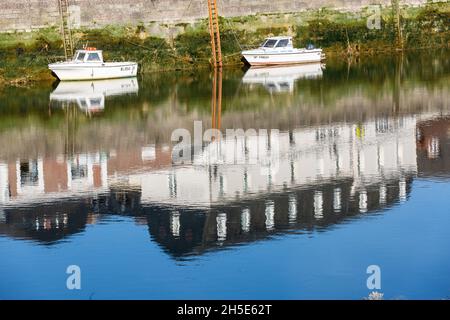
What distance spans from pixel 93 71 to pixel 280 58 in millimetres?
11269

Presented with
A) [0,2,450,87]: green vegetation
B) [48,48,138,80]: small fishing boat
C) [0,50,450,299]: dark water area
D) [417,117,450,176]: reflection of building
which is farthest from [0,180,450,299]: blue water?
[0,2,450,87]: green vegetation

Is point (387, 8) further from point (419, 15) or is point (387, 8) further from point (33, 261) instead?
point (33, 261)

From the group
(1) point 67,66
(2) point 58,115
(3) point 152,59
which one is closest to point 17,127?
(2) point 58,115

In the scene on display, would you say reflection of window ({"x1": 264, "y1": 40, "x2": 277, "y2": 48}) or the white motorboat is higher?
reflection of window ({"x1": 264, "y1": 40, "x2": 277, "y2": 48})

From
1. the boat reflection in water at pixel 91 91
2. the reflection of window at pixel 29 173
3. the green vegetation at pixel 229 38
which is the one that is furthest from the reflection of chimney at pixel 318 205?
the green vegetation at pixel 229 38

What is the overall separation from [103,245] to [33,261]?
1.70 metres

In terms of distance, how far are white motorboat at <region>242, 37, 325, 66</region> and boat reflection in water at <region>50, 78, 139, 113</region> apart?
778cm

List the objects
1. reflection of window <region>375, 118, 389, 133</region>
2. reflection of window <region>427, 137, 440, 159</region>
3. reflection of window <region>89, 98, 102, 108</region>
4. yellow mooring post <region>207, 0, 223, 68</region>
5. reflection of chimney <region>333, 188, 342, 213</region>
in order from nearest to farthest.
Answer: reflection of chimney <region>333, 188, 342, 213</region> → reflection of window <region>427, 137, 440, 159</region> → reflection of window <region>375, 118, 389, 133</region> → reflection of window <region>89, 98, 102, 108</region> → yellow mooring post <region>207, 0, 223, 68</region>

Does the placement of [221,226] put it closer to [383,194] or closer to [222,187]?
[222,187]

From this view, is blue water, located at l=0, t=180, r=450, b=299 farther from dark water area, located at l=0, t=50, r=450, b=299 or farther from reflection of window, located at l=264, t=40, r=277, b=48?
reflection of window, located at l=264, t=40, r=277, b=48

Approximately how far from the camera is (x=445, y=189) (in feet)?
95.1

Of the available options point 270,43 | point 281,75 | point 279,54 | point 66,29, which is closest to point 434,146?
point 281,75

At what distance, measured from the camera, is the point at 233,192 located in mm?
29578

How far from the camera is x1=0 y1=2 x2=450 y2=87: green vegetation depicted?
60938 millimetres
